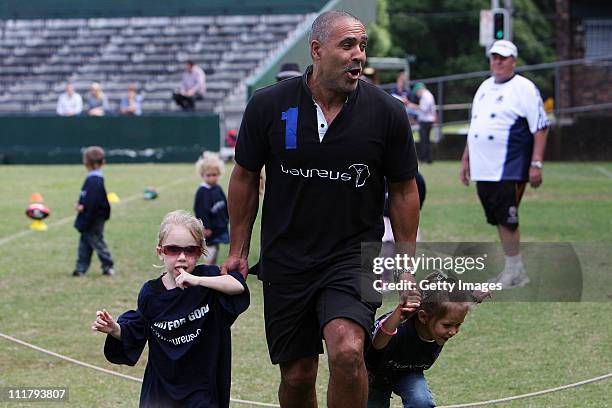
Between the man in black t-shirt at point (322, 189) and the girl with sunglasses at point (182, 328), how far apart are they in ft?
0.71

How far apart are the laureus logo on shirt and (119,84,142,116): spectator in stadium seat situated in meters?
26.6

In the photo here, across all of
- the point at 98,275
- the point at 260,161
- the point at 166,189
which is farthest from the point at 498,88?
the point at 166,189

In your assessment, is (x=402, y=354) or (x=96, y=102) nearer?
(x=402, y=354)

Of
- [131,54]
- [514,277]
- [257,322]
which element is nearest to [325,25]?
[257,322]

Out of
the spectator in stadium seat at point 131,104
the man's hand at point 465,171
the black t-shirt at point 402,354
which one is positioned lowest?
the spectator in stadium seat at point 131,104

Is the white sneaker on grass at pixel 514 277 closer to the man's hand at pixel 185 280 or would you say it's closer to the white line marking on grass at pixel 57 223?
the man's hand at pixel 185 280

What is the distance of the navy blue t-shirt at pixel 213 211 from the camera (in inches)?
464

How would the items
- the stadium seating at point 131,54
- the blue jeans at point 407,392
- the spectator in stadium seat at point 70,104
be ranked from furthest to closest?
the stadium seating at point 131,54
the spectator in stadium seat at point 70,104
the blue jeans at point 407,392

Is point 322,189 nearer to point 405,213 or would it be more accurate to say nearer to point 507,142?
point 405,213

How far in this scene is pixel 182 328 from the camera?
18.2 ft

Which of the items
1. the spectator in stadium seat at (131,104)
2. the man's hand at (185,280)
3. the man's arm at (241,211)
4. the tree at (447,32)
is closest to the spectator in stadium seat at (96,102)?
the spectator in stadium seat at (131,104)

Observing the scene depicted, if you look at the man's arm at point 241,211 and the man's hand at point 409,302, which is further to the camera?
the man's arm at point 241,211

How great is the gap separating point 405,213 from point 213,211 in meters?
6.22

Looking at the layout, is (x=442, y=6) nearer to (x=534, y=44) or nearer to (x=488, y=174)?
(x=534, y=44)
